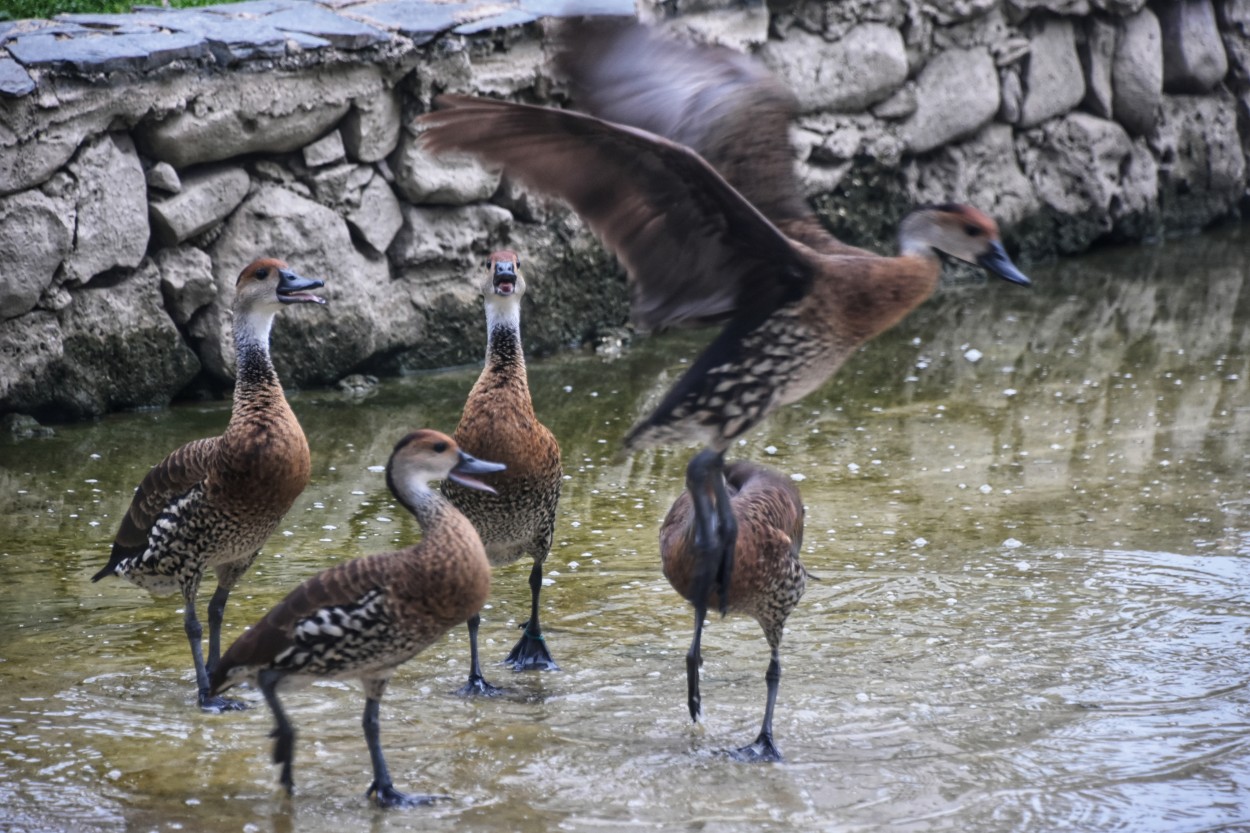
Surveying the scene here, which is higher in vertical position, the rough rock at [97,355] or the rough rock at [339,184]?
the rough rock at [339,184]

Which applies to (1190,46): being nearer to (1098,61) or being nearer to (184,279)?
(1098,61)

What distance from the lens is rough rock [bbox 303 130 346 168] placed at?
8547mm

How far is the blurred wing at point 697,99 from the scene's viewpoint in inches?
204

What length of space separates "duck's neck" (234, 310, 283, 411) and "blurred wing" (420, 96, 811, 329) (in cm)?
118

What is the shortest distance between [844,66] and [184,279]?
4.81 meters

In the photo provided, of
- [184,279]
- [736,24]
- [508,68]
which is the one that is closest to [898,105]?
[736,24]

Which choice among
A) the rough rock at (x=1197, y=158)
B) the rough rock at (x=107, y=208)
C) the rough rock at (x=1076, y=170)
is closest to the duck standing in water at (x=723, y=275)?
the rough rock at (x=107, y=208)

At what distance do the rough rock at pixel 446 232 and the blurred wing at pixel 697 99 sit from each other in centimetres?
350

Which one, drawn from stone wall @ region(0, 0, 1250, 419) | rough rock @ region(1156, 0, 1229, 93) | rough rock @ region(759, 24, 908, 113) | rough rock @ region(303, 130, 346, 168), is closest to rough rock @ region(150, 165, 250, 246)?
stone wall @ region(0, 0, 1250, 419)

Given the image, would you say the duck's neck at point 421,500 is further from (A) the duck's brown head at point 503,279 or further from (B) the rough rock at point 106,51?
(B) the rough rock at point 106,51

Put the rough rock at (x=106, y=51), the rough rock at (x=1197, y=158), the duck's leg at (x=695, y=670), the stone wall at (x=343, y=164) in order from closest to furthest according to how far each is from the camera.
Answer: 1. the duck's leg at (x=695, y=670)
2. the rough rock at (x=106, y=51)
3. the stone wall at (x=343, y=164)
4. the rough rock at (x=1197, y=158)

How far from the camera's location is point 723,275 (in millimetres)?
4789

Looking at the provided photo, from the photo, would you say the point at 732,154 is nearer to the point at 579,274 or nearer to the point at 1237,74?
the point at 579,274

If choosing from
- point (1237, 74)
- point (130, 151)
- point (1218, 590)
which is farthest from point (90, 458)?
point (1237, 74)
